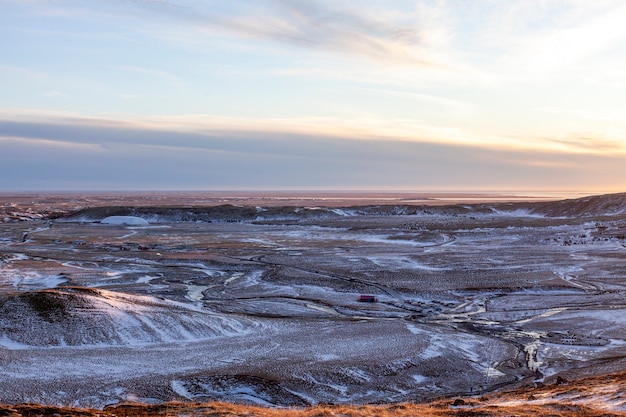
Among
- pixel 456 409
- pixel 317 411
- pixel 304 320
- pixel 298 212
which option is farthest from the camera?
pixel 298 212

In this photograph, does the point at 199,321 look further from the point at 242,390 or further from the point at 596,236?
the point at 596,236

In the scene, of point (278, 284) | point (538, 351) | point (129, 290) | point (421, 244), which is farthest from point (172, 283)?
point (421, 244)

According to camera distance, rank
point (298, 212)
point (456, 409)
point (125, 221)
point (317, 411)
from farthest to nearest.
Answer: point (298, 212) → point (125, 221) → point (456, 409) → point (317, 411)

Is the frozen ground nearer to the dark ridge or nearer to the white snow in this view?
the white snow

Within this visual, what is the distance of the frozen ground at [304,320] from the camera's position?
23594 millimetres

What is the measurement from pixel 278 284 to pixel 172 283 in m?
7.99

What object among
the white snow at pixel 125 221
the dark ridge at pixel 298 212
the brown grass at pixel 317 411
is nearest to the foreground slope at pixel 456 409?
the brown grass at pixel 317 411

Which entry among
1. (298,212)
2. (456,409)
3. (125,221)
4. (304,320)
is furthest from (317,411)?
(298,212)

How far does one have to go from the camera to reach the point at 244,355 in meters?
26.9

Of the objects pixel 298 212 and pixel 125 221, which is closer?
pixel 125 221

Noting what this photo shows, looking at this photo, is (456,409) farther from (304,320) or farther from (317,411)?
(304,320)

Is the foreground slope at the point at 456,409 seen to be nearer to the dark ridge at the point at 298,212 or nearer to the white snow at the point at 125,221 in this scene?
the white snow at the point at 125,221

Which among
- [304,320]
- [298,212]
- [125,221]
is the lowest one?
[125,221]

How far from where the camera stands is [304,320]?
112 feet
